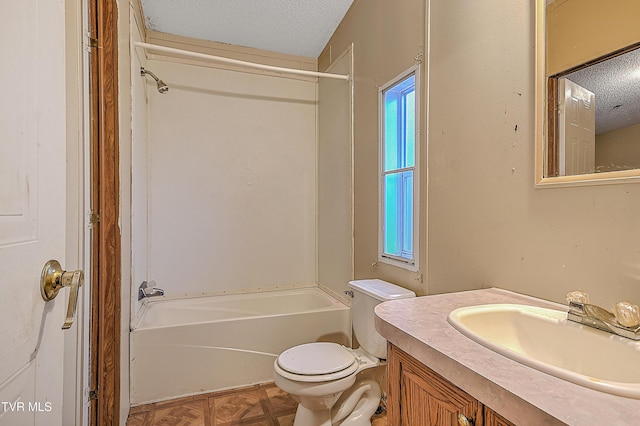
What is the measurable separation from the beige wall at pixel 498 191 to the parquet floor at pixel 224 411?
3.45 feet

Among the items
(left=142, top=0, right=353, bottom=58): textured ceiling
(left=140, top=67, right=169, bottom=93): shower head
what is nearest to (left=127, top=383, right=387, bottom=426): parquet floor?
(left=140, top=67, right=169, bottom=93): shower head

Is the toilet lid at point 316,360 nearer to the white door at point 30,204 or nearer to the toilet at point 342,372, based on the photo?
the toilet at point 342,372

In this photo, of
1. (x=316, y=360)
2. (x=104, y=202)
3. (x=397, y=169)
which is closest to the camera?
(x=104, y=202)

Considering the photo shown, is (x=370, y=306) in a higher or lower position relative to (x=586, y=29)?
lower

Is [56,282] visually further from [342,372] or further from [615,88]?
[615,88]

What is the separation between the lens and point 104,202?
4.37 ft

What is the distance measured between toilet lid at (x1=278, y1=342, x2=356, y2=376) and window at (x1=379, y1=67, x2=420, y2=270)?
58 cm

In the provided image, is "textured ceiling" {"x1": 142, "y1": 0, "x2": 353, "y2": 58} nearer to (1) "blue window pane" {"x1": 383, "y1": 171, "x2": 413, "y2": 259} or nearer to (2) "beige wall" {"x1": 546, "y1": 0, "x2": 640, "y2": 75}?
(1) "blue window pane" {"x1": 383, "y1": 171, "x2": 413, "y2": 259}

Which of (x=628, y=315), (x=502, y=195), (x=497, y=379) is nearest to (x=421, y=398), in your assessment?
(x=497, y=379)

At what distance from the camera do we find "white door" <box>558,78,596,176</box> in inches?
35.0

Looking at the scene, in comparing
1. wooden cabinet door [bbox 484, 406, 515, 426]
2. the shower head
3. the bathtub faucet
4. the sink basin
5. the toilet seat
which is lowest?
the toilet seat

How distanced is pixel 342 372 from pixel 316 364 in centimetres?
13

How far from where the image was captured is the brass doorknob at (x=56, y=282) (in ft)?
2.00

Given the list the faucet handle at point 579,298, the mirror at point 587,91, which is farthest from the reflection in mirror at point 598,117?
the faucet handle at point 579,298
